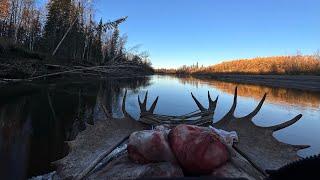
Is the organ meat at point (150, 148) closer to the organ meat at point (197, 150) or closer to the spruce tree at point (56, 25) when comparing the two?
the organ meat at point (197, 150)

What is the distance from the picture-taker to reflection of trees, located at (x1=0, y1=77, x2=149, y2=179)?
8.75 m

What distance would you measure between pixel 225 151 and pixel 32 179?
4008mm

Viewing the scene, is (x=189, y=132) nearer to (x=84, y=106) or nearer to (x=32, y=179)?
(x=32, y=179)

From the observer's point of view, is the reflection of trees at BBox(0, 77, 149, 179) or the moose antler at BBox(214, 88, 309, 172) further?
the reflection of trees at BBox(0, 77, 149, 179)

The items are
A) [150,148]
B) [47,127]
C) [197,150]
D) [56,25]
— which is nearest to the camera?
[197,150]

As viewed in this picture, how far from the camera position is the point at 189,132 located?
4.92 metres

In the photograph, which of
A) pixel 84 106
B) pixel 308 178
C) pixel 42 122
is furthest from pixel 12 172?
pixel 84 106

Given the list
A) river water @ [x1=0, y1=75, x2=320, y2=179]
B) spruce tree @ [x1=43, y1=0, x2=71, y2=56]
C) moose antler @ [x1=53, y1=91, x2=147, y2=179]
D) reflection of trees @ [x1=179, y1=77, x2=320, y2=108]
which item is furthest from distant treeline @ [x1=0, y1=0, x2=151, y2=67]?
moose antler @ [x1=53, y1=91, x2=147, y2=179]

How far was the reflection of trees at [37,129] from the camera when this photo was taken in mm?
8750

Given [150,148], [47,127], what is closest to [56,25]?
[47,127]

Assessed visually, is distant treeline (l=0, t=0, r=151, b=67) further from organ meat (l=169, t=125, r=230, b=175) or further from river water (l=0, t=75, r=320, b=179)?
organ meat (l=169, t=125, r=230, b=175)

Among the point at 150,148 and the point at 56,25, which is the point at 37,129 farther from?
the point at 56,25

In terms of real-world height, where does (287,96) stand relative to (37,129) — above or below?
below

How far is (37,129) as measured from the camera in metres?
12.7
